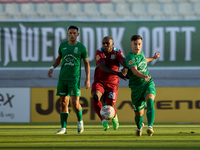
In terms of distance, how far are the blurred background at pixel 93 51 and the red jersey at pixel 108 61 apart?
3989 mm

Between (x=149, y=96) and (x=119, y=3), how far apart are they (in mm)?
6666

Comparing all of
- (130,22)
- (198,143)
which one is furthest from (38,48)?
(198,143)

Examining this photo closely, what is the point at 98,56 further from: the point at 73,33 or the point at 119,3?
the point at 119,3

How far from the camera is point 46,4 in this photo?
1165cm

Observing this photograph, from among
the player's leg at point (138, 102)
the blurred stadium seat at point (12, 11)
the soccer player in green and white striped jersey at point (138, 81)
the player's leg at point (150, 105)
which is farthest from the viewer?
the blurred stadium seat at point (12, 11)

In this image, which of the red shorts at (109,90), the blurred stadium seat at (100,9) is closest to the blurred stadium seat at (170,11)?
the blurred stadium seat at (100,9)

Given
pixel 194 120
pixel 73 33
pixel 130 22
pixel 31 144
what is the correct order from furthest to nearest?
pixel 130 22 < pixel 194 120 < pixel 73 33 < pixel 31 144

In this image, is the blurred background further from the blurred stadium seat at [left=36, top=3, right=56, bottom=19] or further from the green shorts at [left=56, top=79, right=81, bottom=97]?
the green shorts at [left=56, top=79, right=81, bottom=97]

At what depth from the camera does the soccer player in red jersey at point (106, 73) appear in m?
6.10

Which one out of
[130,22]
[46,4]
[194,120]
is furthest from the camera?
[46,4]

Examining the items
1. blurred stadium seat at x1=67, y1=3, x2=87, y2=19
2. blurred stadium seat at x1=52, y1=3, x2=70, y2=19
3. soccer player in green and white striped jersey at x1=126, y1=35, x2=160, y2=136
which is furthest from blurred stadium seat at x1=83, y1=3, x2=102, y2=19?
soccer player in green and white striped jersey at x1=126, y1=35, x2=160, y2=136

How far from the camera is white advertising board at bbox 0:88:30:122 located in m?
10.3

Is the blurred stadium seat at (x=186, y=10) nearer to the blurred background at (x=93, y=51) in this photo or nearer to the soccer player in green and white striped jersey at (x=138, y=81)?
the blurred background at (x=93, y=51)

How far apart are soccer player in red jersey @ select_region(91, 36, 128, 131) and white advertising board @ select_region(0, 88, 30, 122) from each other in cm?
432
